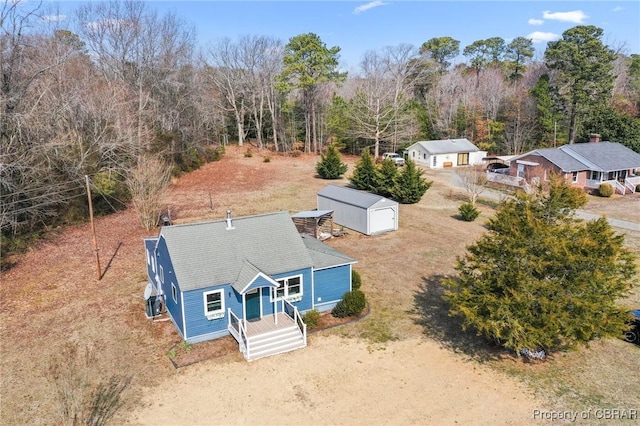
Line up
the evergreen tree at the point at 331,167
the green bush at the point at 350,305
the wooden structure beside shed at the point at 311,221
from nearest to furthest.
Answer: the green bush at the point at 350,305 → the wooden structure beside shed at the point at 311,221 → the evergreen tree at the point at 331,167

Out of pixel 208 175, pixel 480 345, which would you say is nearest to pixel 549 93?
pixel 208 175

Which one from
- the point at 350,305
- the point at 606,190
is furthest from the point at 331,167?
the point at 350,305

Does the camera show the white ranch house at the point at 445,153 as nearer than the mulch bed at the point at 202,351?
No

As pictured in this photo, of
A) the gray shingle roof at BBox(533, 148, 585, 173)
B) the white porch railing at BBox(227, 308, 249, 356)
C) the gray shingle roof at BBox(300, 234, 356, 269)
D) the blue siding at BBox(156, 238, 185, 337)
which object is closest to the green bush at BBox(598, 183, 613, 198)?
the gray shingle roof at BBox(533, 148, 585, 173)

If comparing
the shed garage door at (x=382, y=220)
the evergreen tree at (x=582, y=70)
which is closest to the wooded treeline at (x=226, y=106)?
the evergreen tree at (x=582, y=70)

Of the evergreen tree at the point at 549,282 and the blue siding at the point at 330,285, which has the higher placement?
the evergreen tree at the point at 549,282

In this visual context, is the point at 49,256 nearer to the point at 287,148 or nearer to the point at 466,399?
the point at 466,399

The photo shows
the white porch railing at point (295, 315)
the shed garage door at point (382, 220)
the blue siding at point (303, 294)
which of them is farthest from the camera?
the shed garage door at point (382, 220)

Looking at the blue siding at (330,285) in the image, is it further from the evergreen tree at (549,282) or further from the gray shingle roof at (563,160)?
the gray shingle roof at (563,160)
